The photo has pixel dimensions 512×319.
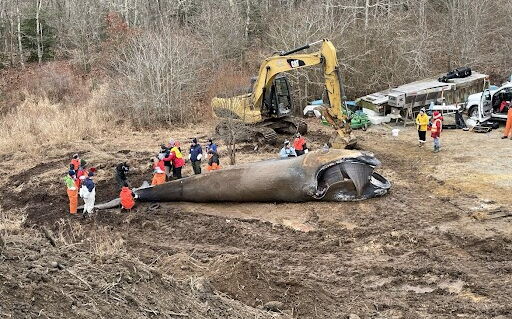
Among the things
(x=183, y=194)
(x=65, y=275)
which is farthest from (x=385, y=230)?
(x=65, y=275)

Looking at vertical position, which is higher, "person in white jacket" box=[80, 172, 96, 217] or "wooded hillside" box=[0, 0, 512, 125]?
"wooded hillside" box=[0, 0, 512, 125]

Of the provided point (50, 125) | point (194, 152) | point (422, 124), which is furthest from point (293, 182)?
point (50, 125)

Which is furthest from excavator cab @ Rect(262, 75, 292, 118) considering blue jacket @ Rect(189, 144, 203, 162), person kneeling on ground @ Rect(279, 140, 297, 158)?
blue jacket @ Rect(189, 144, 203, 162)

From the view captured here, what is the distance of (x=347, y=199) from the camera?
40.8ft

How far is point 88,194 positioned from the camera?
1270 cm

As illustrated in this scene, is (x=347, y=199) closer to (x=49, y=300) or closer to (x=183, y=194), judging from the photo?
(x=183, y=194)

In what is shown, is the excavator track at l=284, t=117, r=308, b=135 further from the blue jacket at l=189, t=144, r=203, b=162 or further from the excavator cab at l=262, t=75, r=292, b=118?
the blue jacket at l=189, t=144, r=203, b=162

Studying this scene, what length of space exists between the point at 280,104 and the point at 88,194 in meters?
8.42

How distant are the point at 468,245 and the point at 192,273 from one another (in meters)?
5.16

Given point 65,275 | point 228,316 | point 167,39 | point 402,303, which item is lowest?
point 402,303

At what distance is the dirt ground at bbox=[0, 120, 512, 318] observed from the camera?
632 centimetres

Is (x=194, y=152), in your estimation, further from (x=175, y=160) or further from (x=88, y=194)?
(x=88, y=194)

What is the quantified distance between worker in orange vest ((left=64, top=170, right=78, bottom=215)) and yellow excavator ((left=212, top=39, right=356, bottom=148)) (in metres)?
5.41

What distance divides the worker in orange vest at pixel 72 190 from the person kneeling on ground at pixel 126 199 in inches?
42.6
